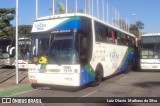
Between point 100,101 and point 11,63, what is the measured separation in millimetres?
20063

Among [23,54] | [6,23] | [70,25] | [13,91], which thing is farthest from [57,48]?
[6,23]

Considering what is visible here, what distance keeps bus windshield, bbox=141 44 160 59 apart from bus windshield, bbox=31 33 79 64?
488 inches

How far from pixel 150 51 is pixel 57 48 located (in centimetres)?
1287

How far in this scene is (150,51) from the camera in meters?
23.8

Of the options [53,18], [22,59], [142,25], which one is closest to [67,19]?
[53,18]

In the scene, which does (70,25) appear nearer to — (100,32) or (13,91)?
(100,32)

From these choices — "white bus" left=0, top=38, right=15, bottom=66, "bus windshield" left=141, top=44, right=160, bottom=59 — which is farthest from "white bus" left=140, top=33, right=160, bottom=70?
"white bus" left=0, top=38, right=15, bottom=66

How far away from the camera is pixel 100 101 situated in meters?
10.9

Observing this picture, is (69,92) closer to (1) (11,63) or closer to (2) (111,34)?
(2) (111,34)

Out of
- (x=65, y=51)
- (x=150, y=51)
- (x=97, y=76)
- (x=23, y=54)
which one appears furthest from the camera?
(x=23, y=54)

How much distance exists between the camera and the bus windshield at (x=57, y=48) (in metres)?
12.5

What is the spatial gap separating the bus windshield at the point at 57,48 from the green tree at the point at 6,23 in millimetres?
41196

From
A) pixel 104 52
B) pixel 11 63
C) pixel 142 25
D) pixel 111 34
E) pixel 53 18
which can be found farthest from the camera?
pixel 142 25

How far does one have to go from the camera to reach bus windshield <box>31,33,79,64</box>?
1248 centimetres
